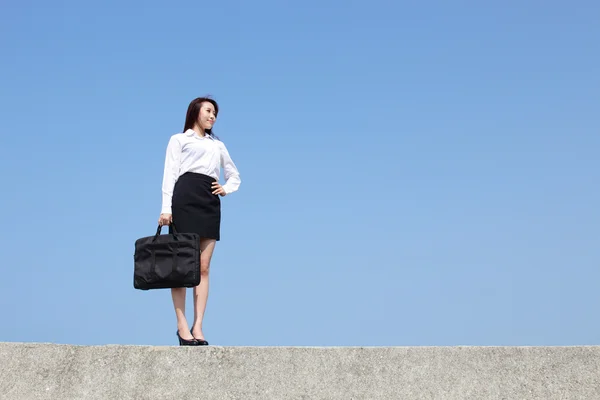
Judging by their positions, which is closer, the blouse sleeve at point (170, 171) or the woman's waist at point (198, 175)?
the blouse sleeve at point (170, 171)

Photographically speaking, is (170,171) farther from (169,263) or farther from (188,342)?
(188,342)

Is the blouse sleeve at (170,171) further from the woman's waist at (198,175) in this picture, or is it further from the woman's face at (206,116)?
the woman's face at (206,116)

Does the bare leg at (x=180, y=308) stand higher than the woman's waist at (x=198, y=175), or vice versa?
the woman's waist at (x=198, y=175)

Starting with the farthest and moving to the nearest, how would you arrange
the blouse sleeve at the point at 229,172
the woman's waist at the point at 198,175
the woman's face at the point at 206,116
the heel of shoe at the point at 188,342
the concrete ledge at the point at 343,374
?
the blouse sleeve at the point at 229,172
the woman's face at the point at 206,116
the woman's waist at the point at 198,175
the heel of shoe at the point at 188,342
the concrete ledge at the point at 343,374

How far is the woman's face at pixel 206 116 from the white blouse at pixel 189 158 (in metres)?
0.11

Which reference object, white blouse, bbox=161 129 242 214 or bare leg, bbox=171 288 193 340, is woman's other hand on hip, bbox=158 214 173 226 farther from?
bare leg, bbox=171 288 193 340

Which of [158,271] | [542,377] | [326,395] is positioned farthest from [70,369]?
[542,377]

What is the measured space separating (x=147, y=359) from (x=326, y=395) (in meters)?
1.45

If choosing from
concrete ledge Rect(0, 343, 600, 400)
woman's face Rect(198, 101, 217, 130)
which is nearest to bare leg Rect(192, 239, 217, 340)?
concrete ledge Rect(0, 343, 600, 400)

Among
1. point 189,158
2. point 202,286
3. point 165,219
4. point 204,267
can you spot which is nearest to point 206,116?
point 189,158

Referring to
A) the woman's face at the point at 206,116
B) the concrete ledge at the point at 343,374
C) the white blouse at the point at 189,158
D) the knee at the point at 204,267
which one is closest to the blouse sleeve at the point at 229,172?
the white blouse at the point at 189,158

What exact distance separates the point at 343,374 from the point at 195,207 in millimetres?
1931

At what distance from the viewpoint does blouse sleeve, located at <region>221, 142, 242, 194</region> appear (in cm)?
667

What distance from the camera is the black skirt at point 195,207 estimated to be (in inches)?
245
